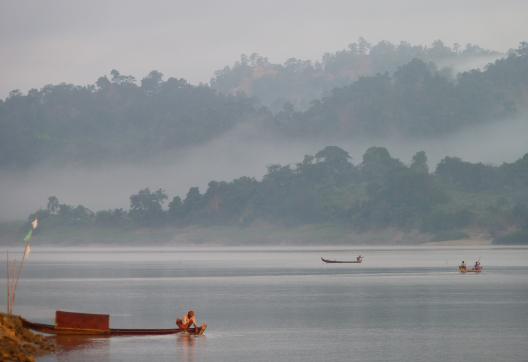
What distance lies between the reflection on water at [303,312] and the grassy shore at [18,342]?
1.00 metres

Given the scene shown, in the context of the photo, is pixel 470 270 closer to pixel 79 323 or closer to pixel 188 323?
pixel 188 323

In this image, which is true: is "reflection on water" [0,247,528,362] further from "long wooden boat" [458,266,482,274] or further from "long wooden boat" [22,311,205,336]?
"long wooden boat" [458,266,482,274]

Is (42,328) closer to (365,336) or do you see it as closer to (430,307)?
(365,336)

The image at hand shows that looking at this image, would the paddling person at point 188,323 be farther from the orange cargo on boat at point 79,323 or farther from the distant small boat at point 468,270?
the distant small boat at point 468,270

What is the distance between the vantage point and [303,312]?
286 feet

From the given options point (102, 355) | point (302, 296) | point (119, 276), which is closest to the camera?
point (102, 355)

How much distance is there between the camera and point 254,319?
271 feet

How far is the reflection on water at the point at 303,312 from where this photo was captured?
201ft

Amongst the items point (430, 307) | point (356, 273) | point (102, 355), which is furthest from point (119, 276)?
point (102, 355)

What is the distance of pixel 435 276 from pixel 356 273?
1764 centimetres

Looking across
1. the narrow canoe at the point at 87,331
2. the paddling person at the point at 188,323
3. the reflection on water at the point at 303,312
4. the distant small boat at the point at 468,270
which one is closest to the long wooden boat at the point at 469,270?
the distant small boat at the point at 468,270

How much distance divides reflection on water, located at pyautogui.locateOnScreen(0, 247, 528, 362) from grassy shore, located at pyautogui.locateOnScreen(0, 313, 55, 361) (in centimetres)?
100

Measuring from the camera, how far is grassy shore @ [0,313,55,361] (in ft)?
166

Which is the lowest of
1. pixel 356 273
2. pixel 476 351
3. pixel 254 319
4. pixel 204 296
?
pixel 476 351
